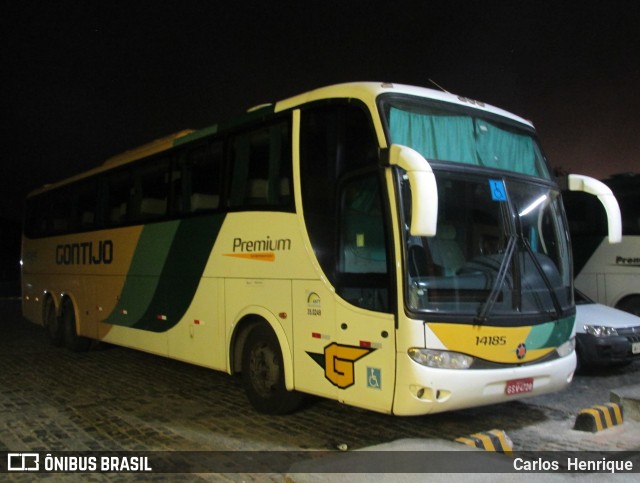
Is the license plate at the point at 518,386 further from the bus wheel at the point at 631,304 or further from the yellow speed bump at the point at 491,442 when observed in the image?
the bus wheel at the point at 631,304

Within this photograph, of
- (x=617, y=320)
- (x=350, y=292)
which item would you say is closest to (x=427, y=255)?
(x=350, y=292)

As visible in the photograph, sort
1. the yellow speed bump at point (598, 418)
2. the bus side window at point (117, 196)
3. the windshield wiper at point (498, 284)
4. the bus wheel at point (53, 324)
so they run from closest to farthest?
the windshield wiper at point (498, 284) < the yellow speed bump at point (598, 418) < the bus side window at point (117, 196) < the bus wheel at point (53, 324)

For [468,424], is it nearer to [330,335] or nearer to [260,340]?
[330,335]

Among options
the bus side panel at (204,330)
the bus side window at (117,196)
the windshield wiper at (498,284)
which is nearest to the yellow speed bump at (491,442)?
the windshield wiper at (498,284)

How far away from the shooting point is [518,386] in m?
5.78

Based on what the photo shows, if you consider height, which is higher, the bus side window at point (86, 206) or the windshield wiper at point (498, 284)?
the bus side window at point (86, 206)

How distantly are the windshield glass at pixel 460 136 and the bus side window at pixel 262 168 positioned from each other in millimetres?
1416

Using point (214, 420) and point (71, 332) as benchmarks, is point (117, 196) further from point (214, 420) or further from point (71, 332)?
point (214, 420)

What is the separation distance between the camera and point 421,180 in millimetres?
4949

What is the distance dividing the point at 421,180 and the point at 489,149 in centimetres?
168

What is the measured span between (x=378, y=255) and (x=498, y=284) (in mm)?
1139

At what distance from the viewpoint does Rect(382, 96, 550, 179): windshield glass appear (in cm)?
586

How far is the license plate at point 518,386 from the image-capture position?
5703 mm

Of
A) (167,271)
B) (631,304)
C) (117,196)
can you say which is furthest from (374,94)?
(631,304)
